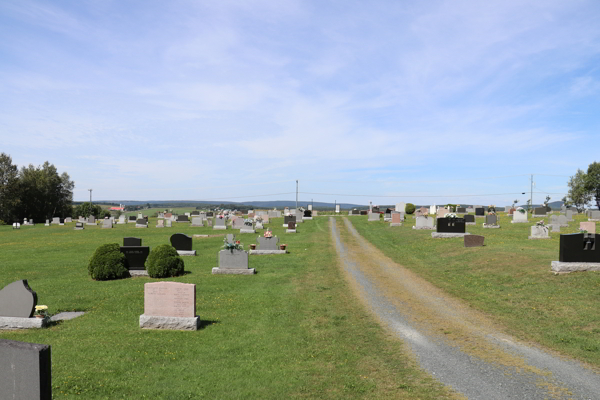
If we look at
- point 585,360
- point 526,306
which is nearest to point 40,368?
point 585,360

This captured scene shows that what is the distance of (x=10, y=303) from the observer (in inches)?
469

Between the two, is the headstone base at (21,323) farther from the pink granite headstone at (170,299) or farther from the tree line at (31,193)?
the tree line at (31,193)

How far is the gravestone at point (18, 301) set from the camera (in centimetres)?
1174

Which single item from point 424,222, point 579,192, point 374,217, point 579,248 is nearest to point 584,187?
point 579,192

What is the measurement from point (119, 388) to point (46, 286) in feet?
40.9

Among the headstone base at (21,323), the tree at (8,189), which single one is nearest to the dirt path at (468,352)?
the headstone base at (21,323)

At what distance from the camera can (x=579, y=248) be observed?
16281mm

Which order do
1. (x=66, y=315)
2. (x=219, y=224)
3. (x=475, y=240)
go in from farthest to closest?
(x=219, y=224) < (x=475, y=240) < (x=66, y=315)

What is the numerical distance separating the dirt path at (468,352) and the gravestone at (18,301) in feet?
33.1

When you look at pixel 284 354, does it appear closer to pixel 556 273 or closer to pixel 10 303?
pixel 10 303

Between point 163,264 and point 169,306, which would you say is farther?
point 163,264

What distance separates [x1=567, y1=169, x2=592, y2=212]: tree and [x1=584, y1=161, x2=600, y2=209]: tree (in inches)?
15.7

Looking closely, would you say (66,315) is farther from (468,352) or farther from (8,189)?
(8,189)

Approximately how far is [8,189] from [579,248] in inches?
3392
